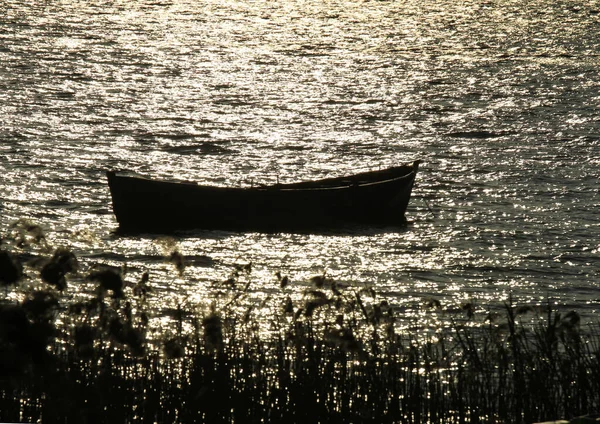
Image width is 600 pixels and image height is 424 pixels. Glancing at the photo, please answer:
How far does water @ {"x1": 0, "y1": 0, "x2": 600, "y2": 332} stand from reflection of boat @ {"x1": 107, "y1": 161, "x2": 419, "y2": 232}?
0.39 m

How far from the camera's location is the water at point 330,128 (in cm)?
2269

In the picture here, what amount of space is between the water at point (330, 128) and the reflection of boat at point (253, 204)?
1.27 ft

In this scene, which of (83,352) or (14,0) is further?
(14,0)

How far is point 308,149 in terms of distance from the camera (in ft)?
114

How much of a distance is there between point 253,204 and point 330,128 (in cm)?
1450

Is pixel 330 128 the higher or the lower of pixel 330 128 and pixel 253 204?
the higher

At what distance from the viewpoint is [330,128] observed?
3834 cm

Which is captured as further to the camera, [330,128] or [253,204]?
[330,128]

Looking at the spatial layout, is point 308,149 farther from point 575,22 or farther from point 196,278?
point 575,22

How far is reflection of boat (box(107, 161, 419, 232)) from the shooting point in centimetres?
2383

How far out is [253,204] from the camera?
24.2 metres

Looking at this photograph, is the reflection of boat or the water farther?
the reflection of boat

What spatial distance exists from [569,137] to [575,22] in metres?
29.5

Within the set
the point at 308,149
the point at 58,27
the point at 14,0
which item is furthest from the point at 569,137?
the point at 14,0
